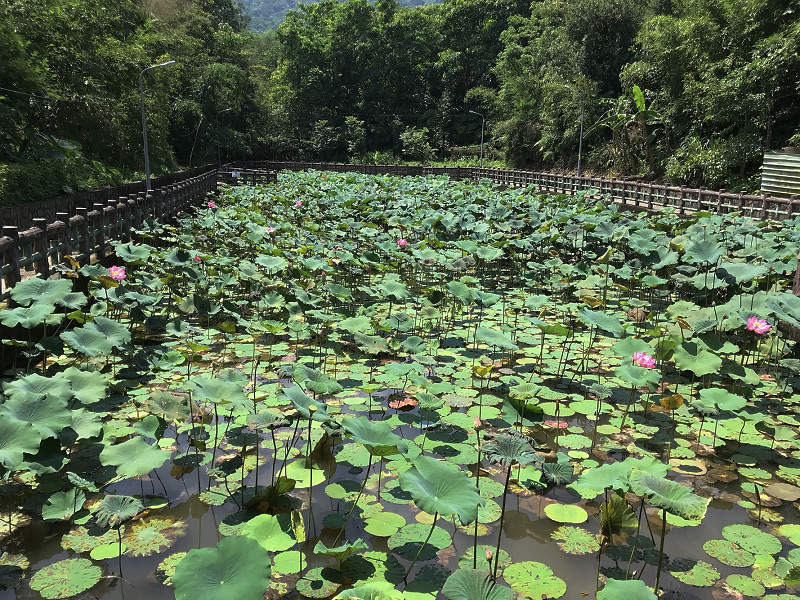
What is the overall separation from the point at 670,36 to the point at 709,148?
179 inches

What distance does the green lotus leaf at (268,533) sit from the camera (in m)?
2.17

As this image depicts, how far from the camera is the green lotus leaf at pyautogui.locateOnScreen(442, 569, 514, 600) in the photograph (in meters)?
1.63

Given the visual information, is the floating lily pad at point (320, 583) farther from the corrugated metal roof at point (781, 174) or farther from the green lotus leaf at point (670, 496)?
the corrugated metal roof at point (781, 174)

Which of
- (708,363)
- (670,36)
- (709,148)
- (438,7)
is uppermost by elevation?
(438,7)

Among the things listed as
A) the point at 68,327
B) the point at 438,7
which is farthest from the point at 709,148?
the point at 438,7

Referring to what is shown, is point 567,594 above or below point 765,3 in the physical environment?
below

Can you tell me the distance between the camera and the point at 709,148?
17.6 metres

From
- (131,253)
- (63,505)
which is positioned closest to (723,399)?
(63,505)

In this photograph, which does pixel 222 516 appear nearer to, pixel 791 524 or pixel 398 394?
pixel 398 394

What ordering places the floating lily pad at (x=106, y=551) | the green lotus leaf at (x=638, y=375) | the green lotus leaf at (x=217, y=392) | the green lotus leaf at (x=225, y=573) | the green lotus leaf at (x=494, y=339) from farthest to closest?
the green lotus leaf at (x=494, y=339)
the green lotus leaf at (x=638, y=375)
the green lotus leaf at (x=217, y=392)
the floating lily pad at (x=106, y=551)
the green lotus leaf at (x=225, y=573)

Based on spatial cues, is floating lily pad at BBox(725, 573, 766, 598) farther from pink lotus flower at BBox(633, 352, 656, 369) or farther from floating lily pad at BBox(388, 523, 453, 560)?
pink lotus flower at BBox(633, 352, 656, 369)

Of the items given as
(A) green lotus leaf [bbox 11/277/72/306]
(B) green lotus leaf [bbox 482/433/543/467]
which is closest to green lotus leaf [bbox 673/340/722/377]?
(B) green lotus leaf [bbox 482/433/543/467]

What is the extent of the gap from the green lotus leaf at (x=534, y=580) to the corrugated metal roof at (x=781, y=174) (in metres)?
14.4

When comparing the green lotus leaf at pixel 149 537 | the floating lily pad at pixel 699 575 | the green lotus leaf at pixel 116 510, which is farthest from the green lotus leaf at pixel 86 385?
the floating lily pad at pixel 699 575
